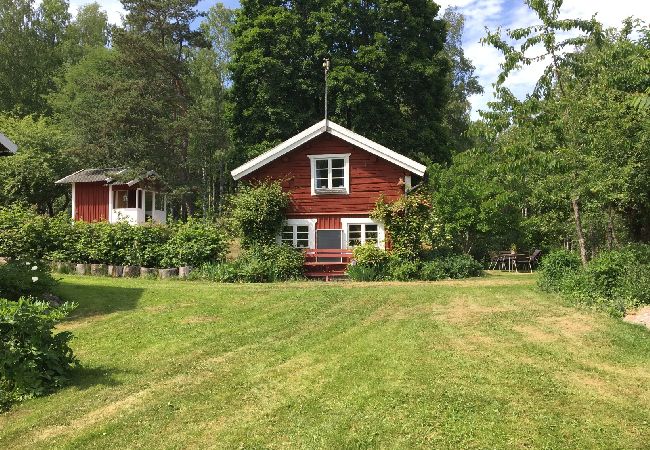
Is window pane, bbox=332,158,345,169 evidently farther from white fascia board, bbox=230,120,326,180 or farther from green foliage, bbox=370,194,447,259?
green foliage, bbox=370,194,447,259

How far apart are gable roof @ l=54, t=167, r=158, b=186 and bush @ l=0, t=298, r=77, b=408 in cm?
2338

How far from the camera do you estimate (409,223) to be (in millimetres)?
17797

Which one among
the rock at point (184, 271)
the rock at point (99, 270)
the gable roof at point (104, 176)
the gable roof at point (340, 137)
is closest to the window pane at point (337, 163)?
the gable roof at point (340, 137)

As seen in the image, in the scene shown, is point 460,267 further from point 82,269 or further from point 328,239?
point 82,269

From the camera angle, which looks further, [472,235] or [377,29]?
[377,29]

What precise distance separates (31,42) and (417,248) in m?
49.4

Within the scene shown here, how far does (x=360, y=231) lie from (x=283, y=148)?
4.31 meters

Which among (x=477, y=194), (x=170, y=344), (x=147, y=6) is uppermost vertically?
(x=147, y=6)

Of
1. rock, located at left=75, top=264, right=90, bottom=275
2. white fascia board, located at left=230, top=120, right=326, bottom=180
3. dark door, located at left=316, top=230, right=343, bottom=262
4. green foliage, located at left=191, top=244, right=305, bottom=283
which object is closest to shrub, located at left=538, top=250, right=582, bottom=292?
dark door, located at left=316, top=230, right=343, bottom=262

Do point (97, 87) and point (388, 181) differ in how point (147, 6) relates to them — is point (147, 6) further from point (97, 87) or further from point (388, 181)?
point (388, 181)

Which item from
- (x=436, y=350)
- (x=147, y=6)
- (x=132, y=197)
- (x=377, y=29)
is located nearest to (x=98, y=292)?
(x=436, y=350)

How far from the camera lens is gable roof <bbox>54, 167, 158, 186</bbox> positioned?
28.2 m

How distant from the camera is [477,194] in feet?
73.6

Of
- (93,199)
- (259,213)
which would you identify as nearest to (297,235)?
(259,213)
